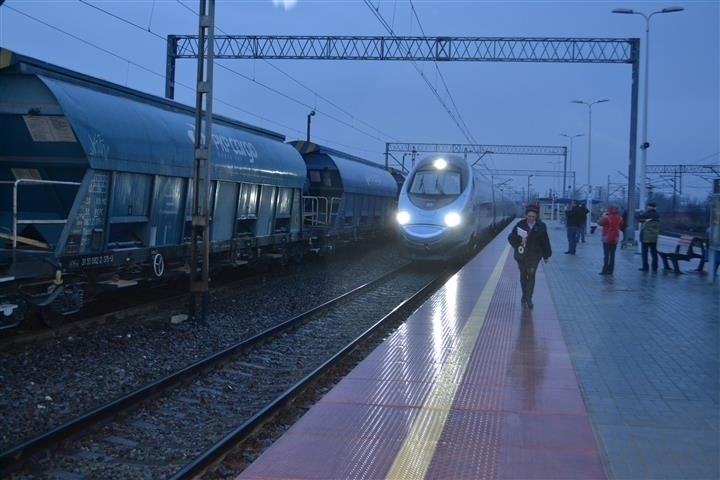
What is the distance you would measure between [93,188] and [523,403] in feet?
20.9

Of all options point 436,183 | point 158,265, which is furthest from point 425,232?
point 158,265

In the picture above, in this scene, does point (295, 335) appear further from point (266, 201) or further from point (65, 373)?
point (266, 201)

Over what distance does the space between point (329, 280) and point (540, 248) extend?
704 centimetres

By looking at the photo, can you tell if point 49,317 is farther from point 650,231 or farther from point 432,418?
point 650,231

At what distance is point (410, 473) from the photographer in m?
4.57

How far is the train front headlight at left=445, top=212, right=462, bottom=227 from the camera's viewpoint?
17.8 m

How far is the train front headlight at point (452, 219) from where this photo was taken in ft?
58.2

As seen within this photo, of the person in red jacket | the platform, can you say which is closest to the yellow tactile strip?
the platform

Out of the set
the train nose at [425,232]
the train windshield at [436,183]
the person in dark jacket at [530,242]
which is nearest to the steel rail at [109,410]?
the person in dark jacket at [530,242]

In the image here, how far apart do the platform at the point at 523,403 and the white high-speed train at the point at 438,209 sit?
652cm

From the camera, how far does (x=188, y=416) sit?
632 cm

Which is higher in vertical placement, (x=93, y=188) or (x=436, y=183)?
(x=436, y=183)

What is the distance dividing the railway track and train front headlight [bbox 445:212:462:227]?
26.0 ft

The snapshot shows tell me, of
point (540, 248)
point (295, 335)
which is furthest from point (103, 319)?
point (540, 248)
